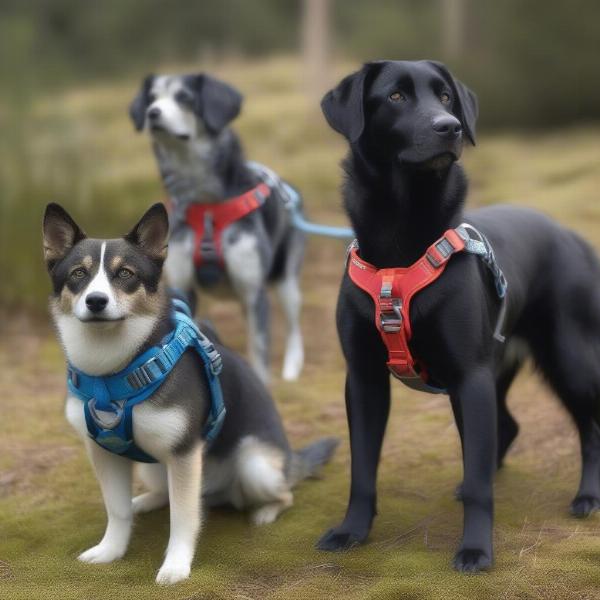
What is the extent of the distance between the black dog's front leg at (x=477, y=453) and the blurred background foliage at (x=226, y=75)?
19.5 feet

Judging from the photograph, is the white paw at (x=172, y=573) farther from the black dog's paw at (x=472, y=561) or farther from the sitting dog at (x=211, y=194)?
the sitting dog at (x=211, y=194)

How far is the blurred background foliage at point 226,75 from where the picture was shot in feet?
30.6

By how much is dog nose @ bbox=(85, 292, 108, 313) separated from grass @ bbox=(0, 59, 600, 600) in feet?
3.31

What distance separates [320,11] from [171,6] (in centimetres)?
1365

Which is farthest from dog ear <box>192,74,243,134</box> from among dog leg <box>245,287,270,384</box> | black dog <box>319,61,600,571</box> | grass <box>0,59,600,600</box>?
black dog <box>319,61,600,571</box>

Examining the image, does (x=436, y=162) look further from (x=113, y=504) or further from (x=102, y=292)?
(x=113, y=504)

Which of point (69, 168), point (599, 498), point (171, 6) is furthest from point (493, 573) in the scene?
point (171, 6)

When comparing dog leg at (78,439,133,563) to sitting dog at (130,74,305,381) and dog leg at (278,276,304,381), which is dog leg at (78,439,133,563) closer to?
sitting dog at (130,74,305,381)

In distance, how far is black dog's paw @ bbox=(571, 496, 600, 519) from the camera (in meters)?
4.21

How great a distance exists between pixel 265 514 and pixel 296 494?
36cm

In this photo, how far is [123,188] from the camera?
1120 cm

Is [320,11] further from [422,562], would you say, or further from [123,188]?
[422,562]

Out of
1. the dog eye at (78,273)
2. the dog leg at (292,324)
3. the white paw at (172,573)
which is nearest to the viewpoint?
the dog eye at (78,273)

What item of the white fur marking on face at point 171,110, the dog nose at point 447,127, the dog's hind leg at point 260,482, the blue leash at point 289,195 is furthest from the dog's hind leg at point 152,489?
the white fur marking on face at point 171,110
